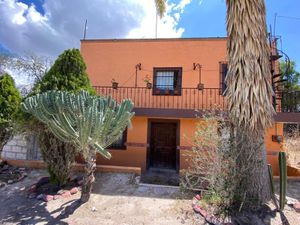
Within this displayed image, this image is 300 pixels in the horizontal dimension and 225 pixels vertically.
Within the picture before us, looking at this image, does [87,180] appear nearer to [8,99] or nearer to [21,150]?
[8,99]

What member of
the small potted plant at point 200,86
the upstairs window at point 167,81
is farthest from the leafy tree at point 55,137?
the small potted plant at point 200,86

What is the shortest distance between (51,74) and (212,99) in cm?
661

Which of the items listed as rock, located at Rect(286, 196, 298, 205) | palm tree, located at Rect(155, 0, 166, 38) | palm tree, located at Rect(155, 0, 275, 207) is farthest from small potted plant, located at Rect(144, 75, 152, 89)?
rock, located at Rect(286, 196, 298, 205)

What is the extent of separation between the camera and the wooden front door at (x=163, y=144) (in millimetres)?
10188

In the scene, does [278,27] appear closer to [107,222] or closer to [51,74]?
[51,74]

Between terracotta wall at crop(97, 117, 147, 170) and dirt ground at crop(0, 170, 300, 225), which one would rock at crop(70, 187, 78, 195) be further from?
terracotta wall at crop(97, 117, 147, 170)

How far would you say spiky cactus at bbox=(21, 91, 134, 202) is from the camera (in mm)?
5020

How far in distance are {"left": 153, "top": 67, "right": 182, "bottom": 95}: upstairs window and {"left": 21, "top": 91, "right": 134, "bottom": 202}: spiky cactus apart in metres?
5.07

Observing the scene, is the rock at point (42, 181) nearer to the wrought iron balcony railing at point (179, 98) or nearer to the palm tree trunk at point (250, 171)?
the wrought iron balcony railing at point (179, 98)

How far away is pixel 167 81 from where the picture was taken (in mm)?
10469

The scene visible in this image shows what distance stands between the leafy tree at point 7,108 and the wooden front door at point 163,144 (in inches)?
220

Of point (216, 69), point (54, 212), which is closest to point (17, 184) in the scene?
point (54, 212)

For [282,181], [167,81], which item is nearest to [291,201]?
[282,181]

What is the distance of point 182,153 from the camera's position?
9.50m
